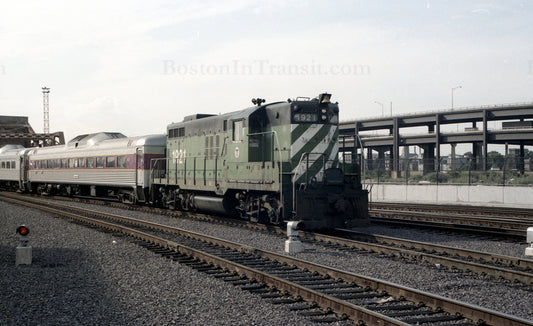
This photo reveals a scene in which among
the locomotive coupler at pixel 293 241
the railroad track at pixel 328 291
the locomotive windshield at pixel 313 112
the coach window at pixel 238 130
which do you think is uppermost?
the locomotive windshield at pixel 313 112

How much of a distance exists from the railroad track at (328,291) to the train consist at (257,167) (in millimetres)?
2860

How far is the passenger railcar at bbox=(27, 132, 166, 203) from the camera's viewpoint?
2116 centimetres

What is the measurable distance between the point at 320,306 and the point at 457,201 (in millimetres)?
21580

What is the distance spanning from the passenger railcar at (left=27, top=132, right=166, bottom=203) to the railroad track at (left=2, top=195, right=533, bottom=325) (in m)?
10.9

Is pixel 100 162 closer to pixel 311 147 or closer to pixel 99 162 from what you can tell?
pixel 99 162

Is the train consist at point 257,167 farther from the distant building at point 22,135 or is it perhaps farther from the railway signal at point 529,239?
the distant building at point 22,135

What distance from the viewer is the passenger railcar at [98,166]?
69.4 ft

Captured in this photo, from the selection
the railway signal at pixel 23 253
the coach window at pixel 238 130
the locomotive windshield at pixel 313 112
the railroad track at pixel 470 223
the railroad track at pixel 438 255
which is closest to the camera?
the railroad track at pixel 438 255

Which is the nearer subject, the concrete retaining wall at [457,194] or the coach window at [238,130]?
the coach window at [238,130]

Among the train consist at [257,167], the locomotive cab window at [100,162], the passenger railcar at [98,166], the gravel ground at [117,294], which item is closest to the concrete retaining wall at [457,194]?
the train consist at [257,167]

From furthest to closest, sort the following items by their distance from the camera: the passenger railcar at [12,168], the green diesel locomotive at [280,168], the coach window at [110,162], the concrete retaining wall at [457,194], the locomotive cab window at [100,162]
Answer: the passenger railcar at [12,168] → the locomotive cab window at [100,162] → the concrete retaining wall at [457,194] → the coach window at [110,162] → the green diesel locomotive at [280,168]

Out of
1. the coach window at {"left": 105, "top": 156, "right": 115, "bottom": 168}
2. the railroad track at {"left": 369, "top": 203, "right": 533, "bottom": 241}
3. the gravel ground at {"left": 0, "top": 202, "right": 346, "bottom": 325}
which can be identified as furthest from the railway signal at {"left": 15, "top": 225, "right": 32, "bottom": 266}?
the coach window at {"left": 105, "top": 156, "right": 115, "bottom": 168}

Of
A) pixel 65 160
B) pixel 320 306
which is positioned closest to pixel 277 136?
pixel 320 306

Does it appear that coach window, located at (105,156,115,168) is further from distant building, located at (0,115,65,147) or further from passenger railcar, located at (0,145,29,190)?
distant building, located at (0,115,65,147)
